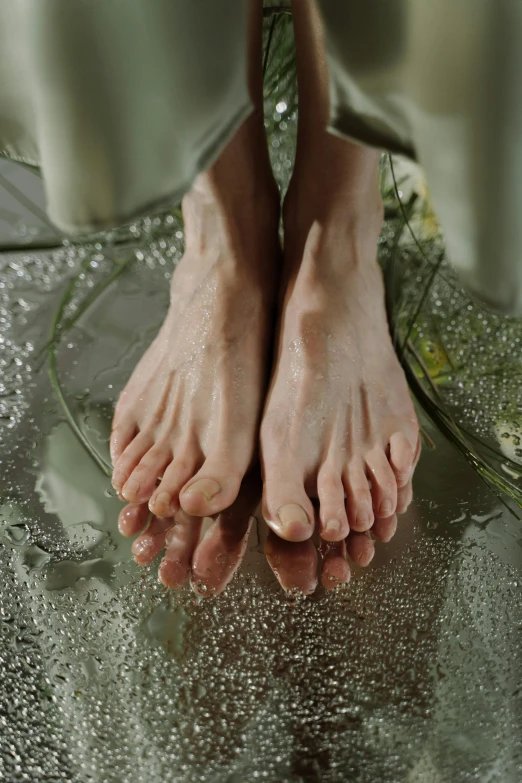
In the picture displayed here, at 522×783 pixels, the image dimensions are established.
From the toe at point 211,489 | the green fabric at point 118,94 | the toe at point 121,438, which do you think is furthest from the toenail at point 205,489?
the green fabric at point 118,94

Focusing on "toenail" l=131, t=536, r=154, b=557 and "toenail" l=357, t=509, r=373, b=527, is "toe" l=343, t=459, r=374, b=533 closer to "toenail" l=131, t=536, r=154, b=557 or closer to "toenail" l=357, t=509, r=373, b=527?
"toenail" l=357, t=509, r=373, b=527

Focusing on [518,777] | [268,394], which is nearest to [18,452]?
[268,394]

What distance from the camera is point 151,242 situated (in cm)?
102

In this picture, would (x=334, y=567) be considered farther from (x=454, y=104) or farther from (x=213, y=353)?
(x=454, y=104)

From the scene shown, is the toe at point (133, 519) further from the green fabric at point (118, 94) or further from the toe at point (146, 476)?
the green fabric at point (118, 94)

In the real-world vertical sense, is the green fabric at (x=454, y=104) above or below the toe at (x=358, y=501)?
above

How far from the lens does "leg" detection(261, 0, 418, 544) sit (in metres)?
0.61

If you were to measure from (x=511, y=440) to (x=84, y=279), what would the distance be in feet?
1.75

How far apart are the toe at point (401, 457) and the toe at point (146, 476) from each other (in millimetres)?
181

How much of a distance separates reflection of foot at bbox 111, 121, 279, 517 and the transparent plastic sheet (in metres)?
0.05

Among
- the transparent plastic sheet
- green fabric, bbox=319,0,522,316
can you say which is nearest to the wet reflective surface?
the transparent plastic sheet

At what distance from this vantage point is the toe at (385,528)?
64 centimetres

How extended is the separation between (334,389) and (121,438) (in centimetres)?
19

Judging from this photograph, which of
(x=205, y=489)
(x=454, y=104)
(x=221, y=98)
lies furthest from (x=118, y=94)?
(x=205, y=489)
